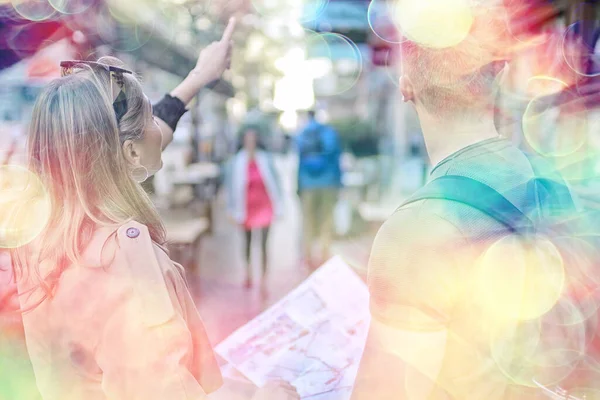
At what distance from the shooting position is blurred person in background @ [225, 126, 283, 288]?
239 inches

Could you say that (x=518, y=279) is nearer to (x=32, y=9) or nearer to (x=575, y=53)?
(x=575, y=53)

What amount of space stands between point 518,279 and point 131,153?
2.78ft

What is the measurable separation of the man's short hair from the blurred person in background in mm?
4970

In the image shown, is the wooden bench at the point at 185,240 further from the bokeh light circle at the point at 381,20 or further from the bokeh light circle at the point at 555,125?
the bokeh light circle at the point at 555,125

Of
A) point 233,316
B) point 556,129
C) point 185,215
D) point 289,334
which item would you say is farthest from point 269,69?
point 289,334

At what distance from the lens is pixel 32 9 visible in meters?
3.40

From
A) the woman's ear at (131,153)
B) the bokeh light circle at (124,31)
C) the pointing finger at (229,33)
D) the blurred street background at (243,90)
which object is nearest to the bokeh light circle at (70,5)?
the blurred street background at (243,90)

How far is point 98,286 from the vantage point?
1066 mm

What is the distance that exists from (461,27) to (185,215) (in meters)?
6.82

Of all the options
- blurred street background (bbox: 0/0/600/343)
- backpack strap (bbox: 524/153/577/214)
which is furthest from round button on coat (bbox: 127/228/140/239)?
backpack strap (bbox: 524/153/577/214)

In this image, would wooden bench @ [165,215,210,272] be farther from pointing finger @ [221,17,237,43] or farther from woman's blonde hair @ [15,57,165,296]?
woman's blonde hair @ [15,57,165,296]

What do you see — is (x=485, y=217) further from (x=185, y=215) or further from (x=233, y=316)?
(x=185, y=215)

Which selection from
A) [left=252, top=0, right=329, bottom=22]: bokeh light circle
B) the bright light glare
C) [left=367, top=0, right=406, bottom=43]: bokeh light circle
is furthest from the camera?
the bright light glare

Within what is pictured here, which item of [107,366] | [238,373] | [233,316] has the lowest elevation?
[233,316]
